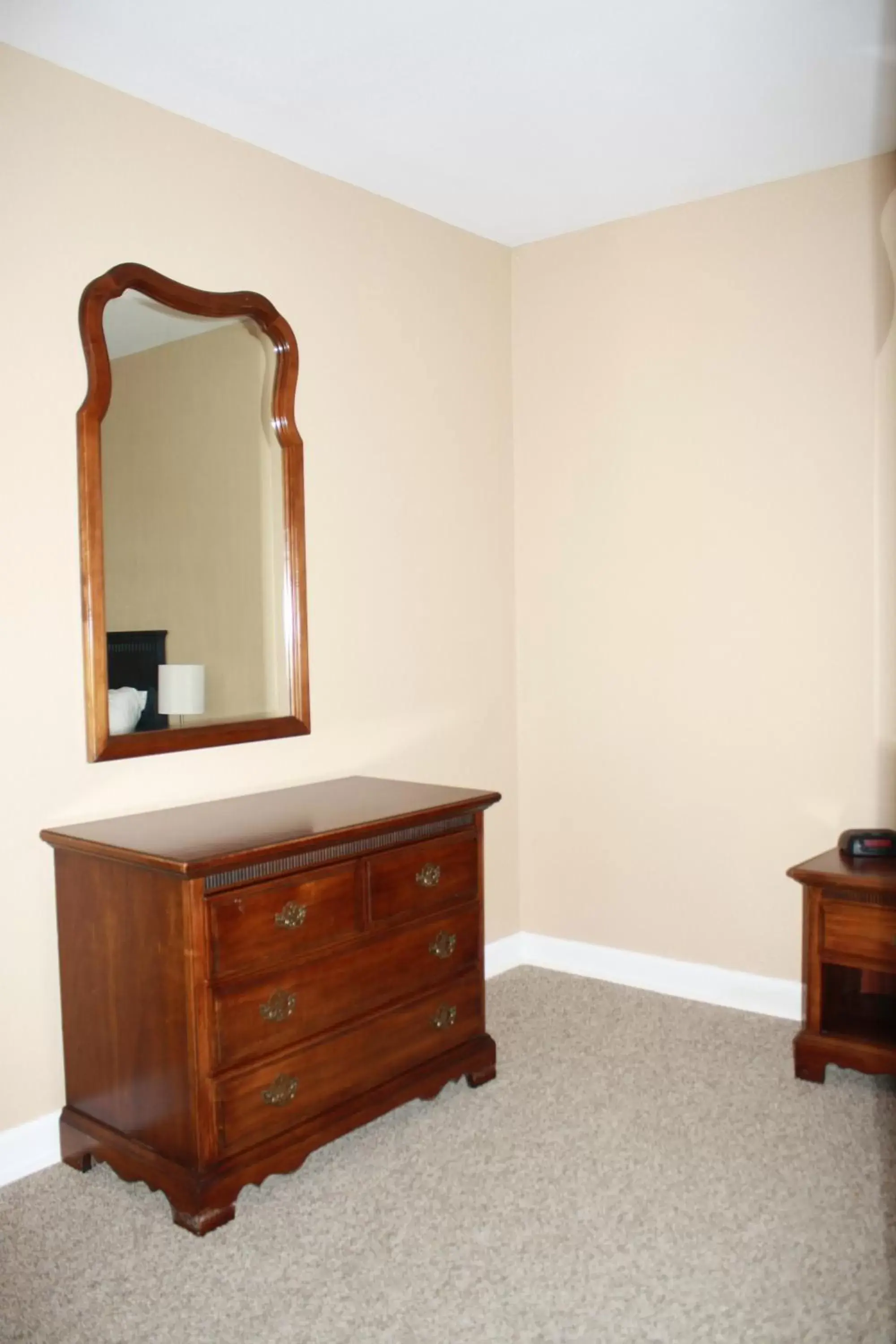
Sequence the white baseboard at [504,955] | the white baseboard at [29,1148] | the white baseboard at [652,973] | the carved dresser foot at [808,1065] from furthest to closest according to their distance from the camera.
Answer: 1. the white baseboard at [504,955]
2. the white baseboard at [652,973]
3. the carved dresser foot at [808,1065]
4. the white baseboard at [29,1148]

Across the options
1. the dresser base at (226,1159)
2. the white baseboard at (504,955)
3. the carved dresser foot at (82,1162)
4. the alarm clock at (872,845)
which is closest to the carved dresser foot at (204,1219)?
the dresser base at (226,1159)

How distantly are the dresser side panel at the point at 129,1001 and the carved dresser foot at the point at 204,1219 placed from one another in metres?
0.10

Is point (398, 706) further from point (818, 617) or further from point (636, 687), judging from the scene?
point (818, 617)

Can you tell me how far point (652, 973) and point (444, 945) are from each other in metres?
1.12

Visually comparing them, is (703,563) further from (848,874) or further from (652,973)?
(652,973)

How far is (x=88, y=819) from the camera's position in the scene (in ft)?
8.61

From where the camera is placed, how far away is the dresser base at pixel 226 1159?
7.32ft

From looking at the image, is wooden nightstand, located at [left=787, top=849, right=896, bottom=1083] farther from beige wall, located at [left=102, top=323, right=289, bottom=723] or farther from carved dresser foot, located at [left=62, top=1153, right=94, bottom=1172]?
carved dresser foot, located at [left=62, top=1153, right=94, bottom=1172]

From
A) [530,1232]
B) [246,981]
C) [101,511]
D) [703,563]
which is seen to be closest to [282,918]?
[246,981]

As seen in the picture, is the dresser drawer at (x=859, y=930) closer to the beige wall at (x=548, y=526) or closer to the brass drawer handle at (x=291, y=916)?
the beige wall at (x=548, y=526)

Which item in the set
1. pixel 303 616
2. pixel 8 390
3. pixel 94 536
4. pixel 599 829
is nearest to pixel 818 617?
pixel 599 829

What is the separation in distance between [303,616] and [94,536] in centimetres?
70

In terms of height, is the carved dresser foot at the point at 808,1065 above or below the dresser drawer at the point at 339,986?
below

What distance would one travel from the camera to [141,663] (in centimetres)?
271
